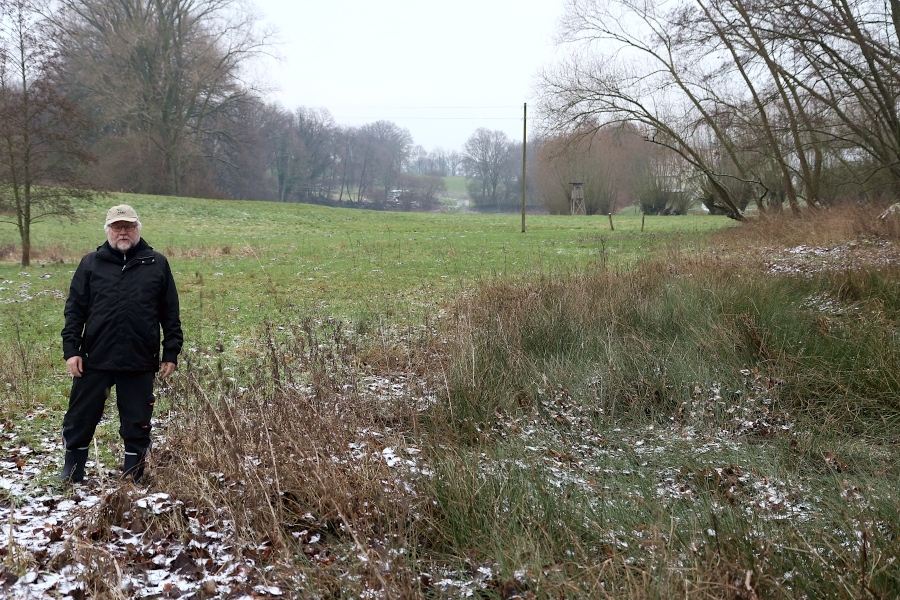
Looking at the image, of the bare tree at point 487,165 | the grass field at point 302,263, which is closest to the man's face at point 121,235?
the grass field at point 302,263

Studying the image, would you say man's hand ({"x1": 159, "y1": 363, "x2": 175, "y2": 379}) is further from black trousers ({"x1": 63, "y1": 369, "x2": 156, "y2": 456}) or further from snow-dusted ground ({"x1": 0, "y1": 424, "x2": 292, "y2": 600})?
snow-dusted ground ({"x1": 0, "y1": 424, "x2": 292, "y2": 600})

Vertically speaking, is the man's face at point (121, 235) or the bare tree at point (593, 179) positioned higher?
the bare tree at point (593, 179)

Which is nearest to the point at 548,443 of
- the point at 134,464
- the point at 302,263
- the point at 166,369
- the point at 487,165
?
the point at 166,369

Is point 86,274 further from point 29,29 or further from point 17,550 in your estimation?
point 29,29

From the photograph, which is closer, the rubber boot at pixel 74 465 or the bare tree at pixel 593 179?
the rubber boot at pixel 74 465

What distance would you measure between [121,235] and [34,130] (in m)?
17.1

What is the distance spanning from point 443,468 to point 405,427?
61.4 inches

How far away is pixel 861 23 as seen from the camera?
50.4ft

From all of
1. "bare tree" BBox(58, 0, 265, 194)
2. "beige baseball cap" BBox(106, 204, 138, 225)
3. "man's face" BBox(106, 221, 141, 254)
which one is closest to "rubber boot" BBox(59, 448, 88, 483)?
"man's face" BBox(106, 221, 141, 254)

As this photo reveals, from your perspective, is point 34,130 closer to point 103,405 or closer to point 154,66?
point 103,405

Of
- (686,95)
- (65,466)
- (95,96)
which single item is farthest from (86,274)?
(95,96)

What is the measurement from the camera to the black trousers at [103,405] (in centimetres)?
456

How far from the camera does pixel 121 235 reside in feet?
14.9

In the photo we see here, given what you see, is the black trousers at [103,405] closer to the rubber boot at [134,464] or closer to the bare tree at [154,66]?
the rubber boot at [134,464]
